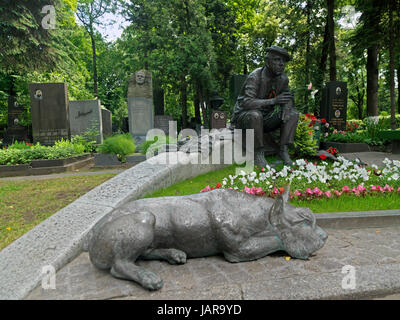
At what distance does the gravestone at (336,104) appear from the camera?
495 inches

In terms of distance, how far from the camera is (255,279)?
2215mm

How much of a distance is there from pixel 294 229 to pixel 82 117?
12.8m

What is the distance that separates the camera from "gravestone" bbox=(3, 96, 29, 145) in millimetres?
16281

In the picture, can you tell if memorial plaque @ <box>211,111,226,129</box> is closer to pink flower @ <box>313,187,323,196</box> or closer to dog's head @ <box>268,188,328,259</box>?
pink flower @ <box>313,187,323,196</box>

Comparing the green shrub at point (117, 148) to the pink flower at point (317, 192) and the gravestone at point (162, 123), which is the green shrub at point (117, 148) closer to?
the pink flower at point (317, 192)

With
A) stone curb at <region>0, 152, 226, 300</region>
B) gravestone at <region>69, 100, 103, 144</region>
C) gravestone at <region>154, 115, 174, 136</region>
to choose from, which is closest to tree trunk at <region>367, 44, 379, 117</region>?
gravestone at <region>154, 115, 174, 136</region>

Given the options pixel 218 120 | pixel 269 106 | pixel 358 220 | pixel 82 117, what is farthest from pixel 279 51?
pixel 218 120

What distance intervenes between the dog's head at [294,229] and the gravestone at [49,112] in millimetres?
12339

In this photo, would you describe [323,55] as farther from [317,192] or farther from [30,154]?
[30,154]

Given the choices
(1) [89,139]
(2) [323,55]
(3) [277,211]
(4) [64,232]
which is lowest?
(4) [64,232]

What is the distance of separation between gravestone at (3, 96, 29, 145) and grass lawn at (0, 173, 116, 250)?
12.0 m
